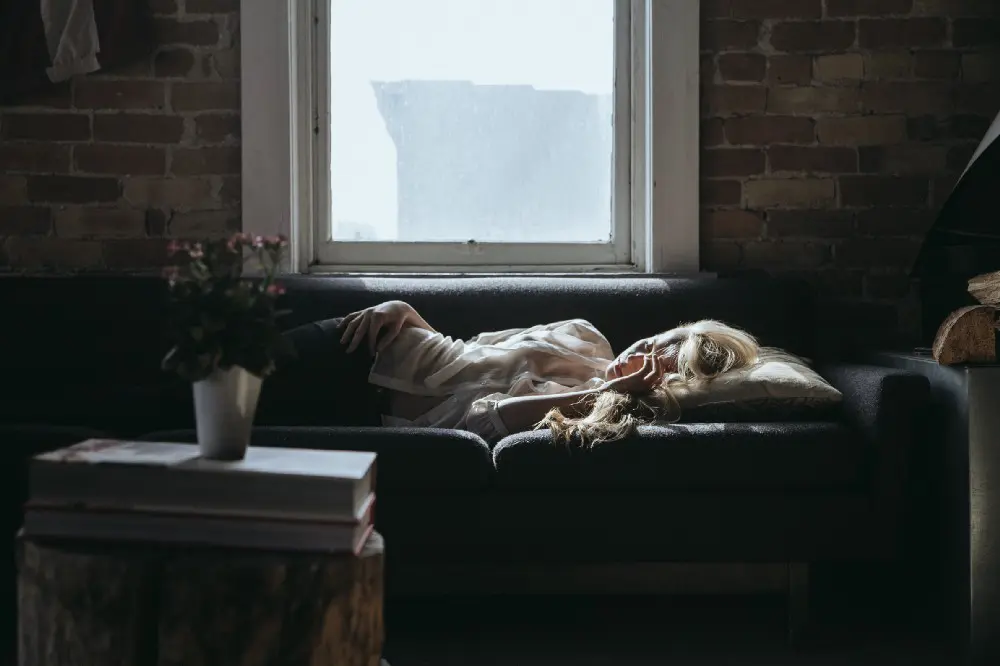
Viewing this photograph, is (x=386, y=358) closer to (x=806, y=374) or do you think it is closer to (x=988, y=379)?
(x=806, y=374)

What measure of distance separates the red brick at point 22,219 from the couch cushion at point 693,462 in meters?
1.93

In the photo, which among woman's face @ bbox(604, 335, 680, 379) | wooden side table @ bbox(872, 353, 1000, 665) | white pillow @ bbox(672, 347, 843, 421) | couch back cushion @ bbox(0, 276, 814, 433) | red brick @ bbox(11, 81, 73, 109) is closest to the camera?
wooden side table @ bbox(872, 353, 1000, 665)

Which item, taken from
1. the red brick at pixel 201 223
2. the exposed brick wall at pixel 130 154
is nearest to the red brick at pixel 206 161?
the exposed brick wall at pixel 130 154

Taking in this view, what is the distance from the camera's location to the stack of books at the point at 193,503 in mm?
1209

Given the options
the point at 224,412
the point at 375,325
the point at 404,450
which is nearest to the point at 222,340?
the point at 224,412

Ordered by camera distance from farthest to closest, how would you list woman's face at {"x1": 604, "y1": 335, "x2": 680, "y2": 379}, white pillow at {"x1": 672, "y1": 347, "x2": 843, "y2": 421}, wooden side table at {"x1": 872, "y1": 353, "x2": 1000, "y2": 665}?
woman's face at {"x1": 604, "y1": 335, "x2": 680, "y2": 379} → white pillow at {"x1": 672, "y1": 347, "x2": 843, "y2": 421} → wooden side table at {"x1": 872, "y1": 353, "x2": 1000, "y2": 665}

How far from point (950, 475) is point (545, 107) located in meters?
1.88

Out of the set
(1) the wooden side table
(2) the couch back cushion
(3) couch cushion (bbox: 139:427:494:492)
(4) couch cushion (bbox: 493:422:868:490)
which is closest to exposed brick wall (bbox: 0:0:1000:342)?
(2) the couch back cushion

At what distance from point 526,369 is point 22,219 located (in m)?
1.83

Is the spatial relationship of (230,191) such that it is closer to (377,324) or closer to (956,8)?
(377,324)

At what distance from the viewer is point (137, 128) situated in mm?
3096

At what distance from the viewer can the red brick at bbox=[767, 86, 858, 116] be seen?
3125mm

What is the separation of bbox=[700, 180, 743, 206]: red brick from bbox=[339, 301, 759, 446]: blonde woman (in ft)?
2.52

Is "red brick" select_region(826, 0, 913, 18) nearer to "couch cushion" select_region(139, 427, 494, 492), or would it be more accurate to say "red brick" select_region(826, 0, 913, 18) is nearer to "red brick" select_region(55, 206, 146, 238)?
"couch cushion" select_region(139, 427, 494, 492)
